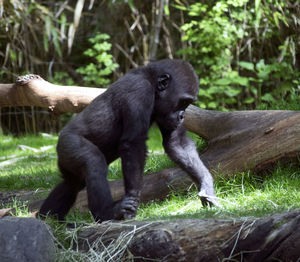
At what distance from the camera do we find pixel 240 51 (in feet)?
29.9

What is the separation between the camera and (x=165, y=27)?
9.55 metres

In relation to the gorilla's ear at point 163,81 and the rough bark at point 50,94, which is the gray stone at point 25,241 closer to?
the gorilla's ear at point 163,81

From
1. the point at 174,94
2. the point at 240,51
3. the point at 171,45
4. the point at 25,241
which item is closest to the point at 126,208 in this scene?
the point at 25,241

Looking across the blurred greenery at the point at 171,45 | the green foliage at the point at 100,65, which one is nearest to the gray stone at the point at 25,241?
the blurred greenery at the point at 171,45

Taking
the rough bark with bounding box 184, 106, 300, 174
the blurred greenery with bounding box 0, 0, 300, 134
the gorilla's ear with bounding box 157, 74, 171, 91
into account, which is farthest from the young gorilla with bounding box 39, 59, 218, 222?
the blurred greenery with bounding box 0, 0, 300, 134

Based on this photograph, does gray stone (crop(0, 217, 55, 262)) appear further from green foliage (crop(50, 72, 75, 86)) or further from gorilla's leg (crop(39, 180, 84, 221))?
green foliage (crop(50, 72, 75, 86))

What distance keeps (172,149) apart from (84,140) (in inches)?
34.4

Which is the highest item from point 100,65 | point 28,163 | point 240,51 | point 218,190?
point 240,51

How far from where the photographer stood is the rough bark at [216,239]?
7.63 ft

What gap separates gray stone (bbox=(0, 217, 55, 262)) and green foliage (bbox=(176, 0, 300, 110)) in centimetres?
568

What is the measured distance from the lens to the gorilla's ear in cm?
392

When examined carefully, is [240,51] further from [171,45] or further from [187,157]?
[187,157]

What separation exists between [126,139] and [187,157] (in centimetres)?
73

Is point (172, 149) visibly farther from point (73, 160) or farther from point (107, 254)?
point (107, 254)
